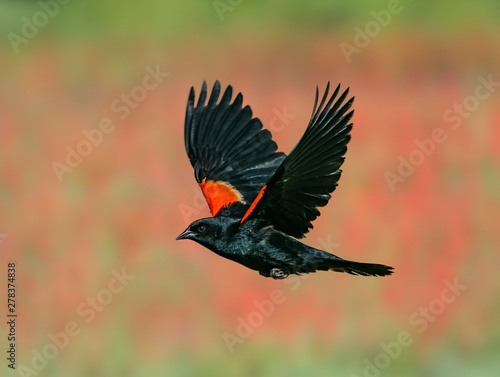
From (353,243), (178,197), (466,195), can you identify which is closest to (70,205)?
(178,197)

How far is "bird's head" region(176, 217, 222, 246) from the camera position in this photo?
5.92m

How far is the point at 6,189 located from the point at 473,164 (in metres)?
4.26

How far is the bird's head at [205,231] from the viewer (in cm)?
592

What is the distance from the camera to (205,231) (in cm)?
595

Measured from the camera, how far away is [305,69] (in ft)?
40.9
